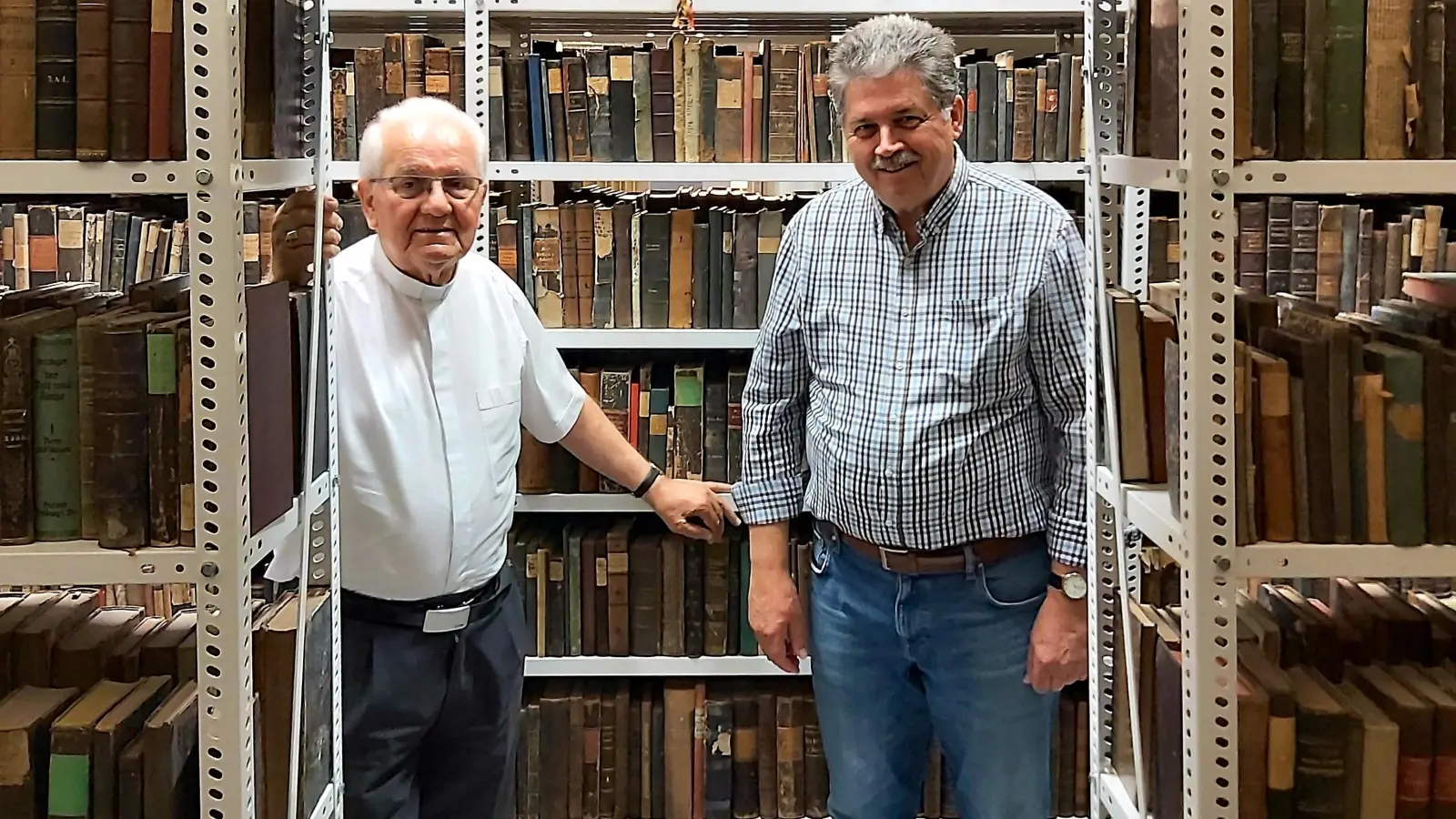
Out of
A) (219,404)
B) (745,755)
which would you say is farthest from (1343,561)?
(745,755)

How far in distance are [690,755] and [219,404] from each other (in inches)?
68.2

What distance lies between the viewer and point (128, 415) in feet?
3.87

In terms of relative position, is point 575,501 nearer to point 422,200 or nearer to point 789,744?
point 789,744

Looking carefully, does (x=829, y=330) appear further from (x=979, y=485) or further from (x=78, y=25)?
(x=78, y=25)

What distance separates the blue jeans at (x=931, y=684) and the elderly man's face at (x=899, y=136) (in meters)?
0.52

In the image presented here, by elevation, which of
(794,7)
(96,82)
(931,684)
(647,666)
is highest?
(794,7)

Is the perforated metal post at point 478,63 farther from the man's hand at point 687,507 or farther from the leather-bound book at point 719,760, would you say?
the leather-bound book at point 719,760

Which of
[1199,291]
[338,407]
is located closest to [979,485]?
[1199,291]

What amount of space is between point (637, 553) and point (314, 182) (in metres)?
1.32

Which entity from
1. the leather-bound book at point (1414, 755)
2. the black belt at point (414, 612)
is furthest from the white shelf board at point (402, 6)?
the leather-bound book at point (1414, 755)

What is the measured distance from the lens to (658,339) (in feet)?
8.21

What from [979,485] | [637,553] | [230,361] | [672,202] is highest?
[672,202]

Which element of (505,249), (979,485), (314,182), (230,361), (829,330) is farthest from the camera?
(505,249)

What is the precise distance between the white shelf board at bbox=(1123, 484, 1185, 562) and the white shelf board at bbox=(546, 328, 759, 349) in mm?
1194
